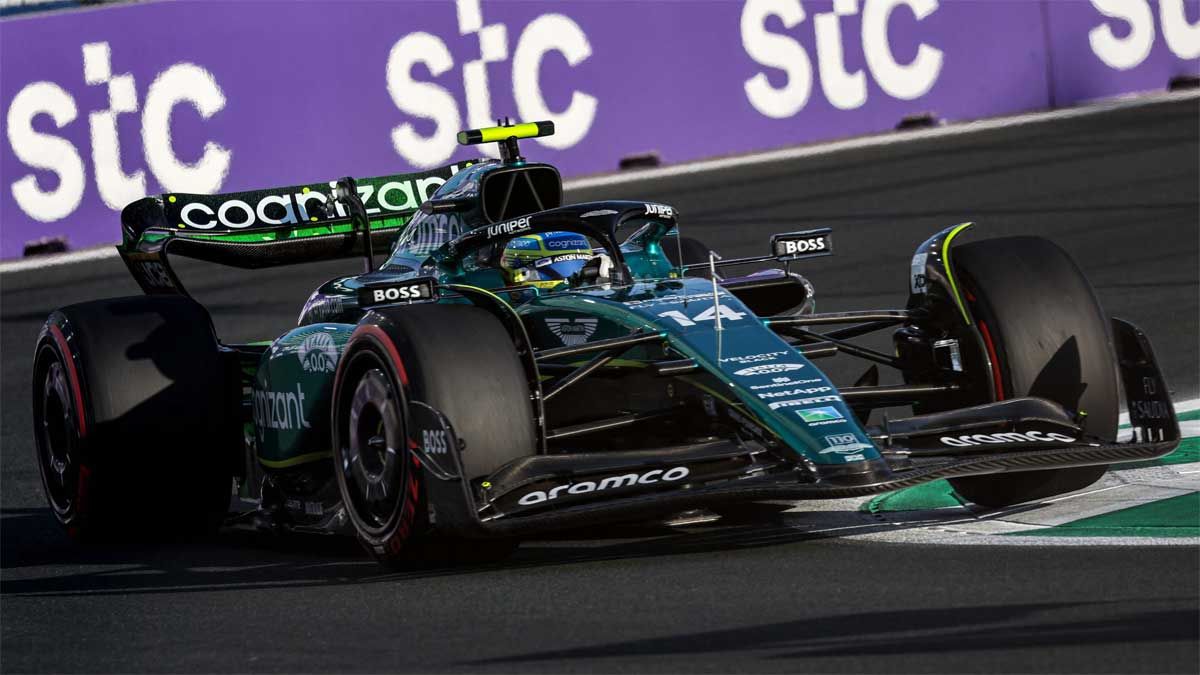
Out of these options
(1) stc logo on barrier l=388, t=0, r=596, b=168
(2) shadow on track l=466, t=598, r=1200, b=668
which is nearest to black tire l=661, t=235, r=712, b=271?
(2) shadow on track l=466, t=598, r=1200, b=668

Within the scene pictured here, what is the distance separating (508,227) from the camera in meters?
8.21

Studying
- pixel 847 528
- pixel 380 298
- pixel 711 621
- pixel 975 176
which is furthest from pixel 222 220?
pixel 975 176

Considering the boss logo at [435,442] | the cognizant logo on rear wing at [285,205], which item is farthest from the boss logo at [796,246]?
the cognizant logo on rear wing at [285,205]

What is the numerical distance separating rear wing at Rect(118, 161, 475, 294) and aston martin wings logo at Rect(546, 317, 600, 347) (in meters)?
2.04

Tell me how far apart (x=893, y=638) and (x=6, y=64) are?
13.3 metres

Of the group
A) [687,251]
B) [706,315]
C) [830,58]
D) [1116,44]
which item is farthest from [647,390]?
[1116,44]

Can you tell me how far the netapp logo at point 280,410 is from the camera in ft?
27.2

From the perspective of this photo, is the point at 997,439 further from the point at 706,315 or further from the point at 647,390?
the point at 647,390

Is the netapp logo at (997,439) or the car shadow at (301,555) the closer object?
the netapp logo at (997,439)

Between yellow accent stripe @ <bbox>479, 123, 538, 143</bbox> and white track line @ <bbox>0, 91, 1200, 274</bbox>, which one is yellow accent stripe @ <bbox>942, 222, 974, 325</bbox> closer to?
yellow accent stripe @ <bbox>479, 123, 538, 143</bbox>

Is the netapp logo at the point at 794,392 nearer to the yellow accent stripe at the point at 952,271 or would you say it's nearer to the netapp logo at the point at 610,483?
the netapp logo at the point at 610,483

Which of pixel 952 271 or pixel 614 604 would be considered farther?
pixel 952 271

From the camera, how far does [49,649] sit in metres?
6.75

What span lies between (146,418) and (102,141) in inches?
352
